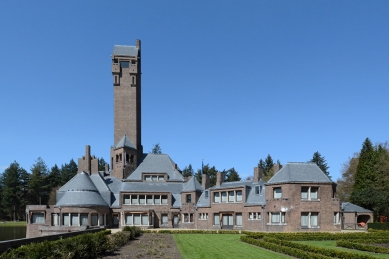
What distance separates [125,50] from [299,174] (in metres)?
39.0

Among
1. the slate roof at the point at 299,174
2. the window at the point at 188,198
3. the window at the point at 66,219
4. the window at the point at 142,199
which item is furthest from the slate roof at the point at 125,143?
the slate roof at the point at 299,174

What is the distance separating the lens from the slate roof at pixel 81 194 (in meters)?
48.7

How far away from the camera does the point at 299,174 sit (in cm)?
4422

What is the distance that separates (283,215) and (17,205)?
273ft

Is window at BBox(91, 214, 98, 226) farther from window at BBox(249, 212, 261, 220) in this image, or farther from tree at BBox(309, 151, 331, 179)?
tree at BBox(309, 151, 331, 179)

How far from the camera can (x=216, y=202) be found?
168 feet

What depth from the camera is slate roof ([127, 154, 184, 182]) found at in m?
60.6

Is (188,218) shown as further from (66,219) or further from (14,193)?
(14,193)

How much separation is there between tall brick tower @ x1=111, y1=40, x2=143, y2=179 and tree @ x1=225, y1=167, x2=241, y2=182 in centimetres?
4481

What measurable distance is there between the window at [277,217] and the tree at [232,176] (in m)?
58.8

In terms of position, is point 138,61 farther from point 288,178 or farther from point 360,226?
point 360,226

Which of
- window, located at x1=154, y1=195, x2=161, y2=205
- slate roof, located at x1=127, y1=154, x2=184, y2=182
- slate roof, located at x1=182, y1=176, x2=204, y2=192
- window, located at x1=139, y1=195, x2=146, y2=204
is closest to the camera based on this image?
slate roof, located at x1=182, y1=176, x2=204, y2=192

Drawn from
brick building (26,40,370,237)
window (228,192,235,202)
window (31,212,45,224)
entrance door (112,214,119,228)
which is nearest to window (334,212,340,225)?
brick building (26,40,370,237)

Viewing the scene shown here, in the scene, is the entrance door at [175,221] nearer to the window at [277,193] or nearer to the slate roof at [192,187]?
the slate roof at [192,187]
